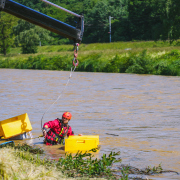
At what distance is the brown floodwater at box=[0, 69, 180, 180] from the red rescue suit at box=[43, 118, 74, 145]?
0.21 m

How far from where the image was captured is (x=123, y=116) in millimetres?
13703

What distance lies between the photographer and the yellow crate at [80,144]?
8195mm

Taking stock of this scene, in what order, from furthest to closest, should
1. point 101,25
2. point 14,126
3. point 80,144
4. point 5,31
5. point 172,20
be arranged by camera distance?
point 101,25 < point 5,31 < point 172,20 < point 14,126 < point 80,144

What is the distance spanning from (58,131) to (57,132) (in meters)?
0.04

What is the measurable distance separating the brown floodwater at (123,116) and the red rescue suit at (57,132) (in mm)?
215

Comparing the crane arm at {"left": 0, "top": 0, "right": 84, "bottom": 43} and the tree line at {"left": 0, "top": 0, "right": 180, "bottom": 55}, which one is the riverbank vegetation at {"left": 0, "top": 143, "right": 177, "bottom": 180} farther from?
the tree line at {"left": 0, "top": 0, "right": 180, "bottom": 55}

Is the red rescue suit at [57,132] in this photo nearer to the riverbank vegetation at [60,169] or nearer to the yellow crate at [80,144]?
the yellow crate at [80,144]

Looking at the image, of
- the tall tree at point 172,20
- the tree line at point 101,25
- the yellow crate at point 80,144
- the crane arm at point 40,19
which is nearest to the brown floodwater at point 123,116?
the yellow crate at point 80,144

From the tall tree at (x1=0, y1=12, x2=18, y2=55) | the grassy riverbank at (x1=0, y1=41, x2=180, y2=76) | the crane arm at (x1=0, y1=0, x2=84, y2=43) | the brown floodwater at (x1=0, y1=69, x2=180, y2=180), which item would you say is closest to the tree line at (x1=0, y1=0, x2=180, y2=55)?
the tall tree at (x1=0, y1=12, x2=18, y2=55)

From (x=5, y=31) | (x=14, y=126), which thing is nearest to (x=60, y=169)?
(x=14, y=126)

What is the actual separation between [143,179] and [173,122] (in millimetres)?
6428

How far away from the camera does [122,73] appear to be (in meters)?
36.2

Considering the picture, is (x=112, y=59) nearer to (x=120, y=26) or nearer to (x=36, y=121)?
(x=36, y=121)

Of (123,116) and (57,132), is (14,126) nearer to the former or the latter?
(57,132)
